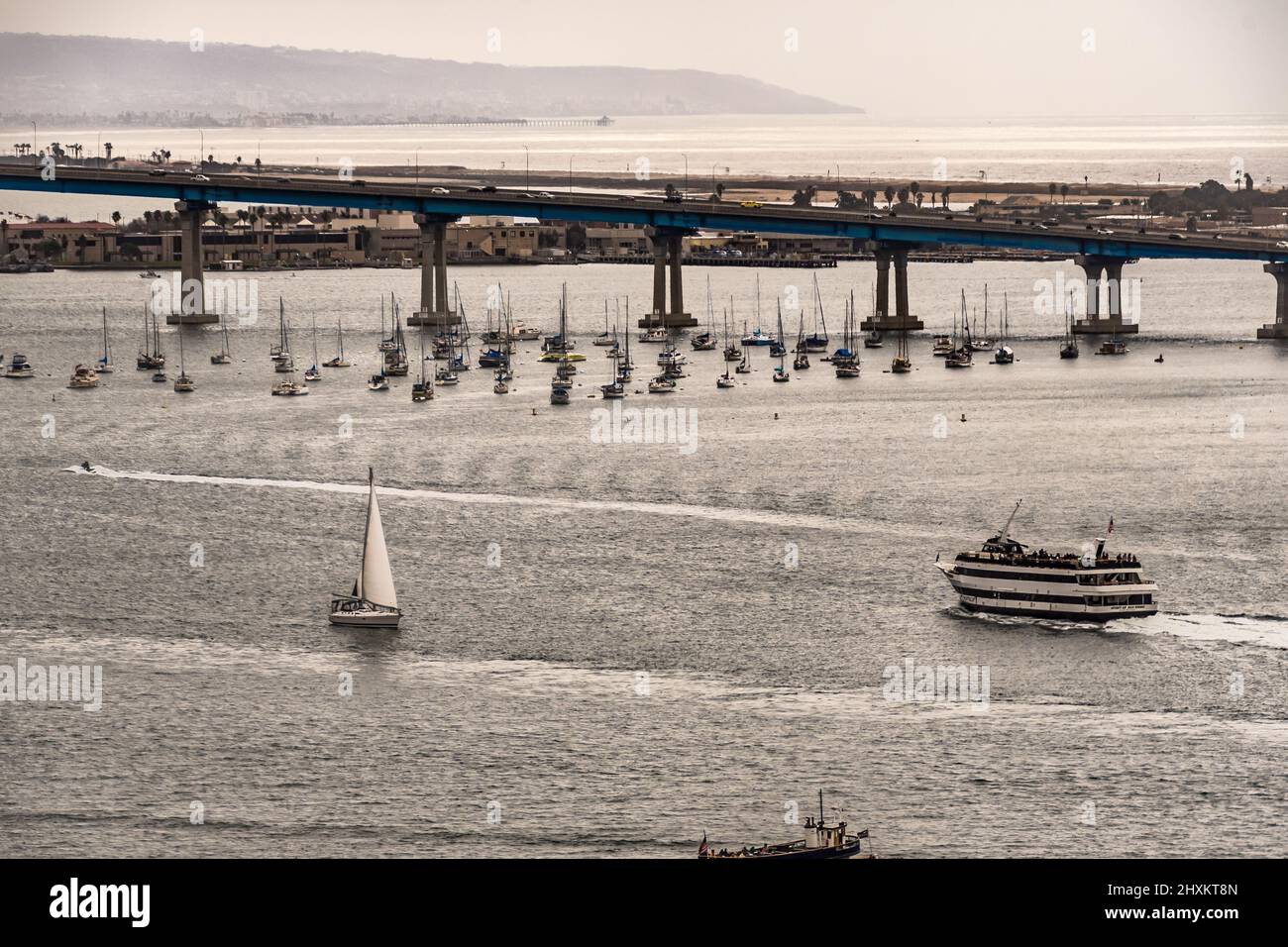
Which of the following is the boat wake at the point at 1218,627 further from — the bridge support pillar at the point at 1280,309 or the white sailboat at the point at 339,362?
the bridge support pillar at the point at 1280,309

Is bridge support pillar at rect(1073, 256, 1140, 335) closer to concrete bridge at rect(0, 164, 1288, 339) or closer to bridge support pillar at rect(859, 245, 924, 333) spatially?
concrete bridge at rect(0, 164, 1288, 339)

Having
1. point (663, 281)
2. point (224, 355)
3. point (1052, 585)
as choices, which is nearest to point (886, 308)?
point (663, 281)

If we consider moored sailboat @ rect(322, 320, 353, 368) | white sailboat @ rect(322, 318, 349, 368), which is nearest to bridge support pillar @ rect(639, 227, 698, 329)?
moored sailboat @ rect(322, 320, 353, 368)

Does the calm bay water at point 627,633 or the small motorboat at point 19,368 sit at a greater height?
the small motorboat at point 19,368

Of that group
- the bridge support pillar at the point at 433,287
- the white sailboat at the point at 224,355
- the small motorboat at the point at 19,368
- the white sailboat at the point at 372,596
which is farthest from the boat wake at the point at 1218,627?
the bridge support pillar at the point at 433,287
